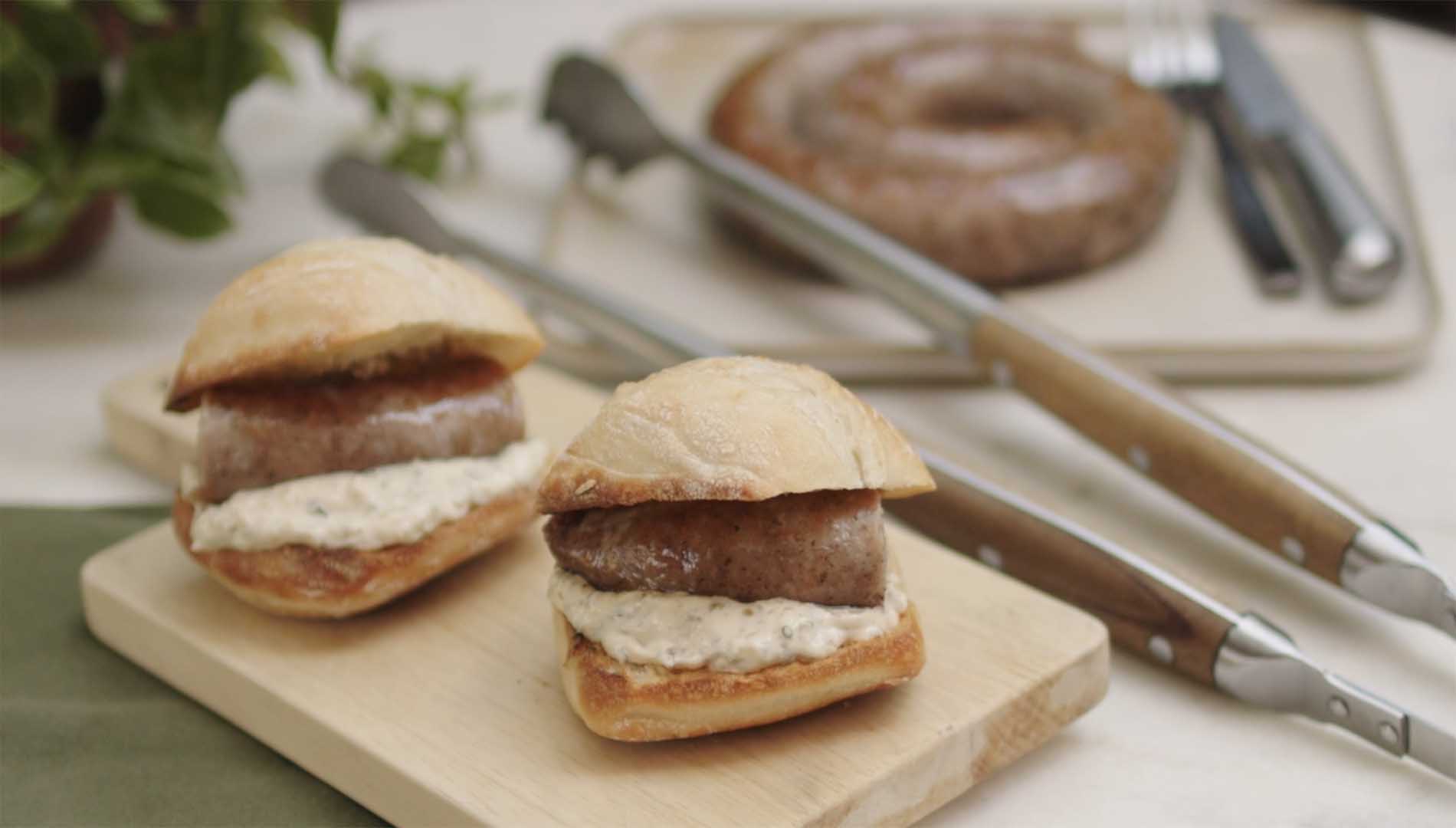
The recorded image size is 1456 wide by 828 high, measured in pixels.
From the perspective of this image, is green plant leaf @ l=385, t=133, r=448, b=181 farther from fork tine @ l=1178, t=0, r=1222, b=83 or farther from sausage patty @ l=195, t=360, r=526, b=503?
fork tine @ l=1178, t=0, r=1222, b=83

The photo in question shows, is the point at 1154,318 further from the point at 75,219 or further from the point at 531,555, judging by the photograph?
the point at 75,219

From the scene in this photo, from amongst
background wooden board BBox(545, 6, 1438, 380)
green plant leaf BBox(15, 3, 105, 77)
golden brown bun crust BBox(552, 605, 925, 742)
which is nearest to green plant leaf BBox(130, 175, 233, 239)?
green plant leaf BBox(15, 3, 105, 77)

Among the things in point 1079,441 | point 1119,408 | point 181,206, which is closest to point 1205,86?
point 1079,441

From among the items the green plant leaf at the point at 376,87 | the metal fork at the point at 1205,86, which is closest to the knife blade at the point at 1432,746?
the metal fork at the point at 1205,86

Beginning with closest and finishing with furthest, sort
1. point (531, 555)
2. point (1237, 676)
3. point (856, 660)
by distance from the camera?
point (856, 660) → point (1237, 676) → point (531, 555)

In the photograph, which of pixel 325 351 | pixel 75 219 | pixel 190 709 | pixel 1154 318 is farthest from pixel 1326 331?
pixel 75 219

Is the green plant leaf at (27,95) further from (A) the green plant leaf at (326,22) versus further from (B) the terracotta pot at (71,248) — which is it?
(A) the green plant leaf at (326,22)
